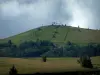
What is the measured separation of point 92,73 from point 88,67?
24726 mm

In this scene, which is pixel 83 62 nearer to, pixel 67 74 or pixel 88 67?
pixel 88 67

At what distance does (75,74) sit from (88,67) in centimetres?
2888

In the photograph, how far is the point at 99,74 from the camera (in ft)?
336

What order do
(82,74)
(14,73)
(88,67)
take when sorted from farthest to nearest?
(88,67) < (82,74) < (14,73)

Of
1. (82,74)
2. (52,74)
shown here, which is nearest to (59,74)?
(52,74)

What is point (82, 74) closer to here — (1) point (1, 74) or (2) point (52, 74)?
(2) point (52, 74)

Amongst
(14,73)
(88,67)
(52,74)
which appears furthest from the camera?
(88,67)

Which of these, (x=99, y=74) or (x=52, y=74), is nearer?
(x=52, y=74)

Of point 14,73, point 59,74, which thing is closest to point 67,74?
point 59,74

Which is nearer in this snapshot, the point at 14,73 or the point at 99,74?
the point at 14,73

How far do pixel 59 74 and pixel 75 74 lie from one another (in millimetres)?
8126

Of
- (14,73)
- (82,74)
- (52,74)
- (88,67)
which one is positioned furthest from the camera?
(88,67)

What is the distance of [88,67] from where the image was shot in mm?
127625

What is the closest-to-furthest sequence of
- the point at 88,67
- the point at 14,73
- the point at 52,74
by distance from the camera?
the point at 14,73
the point at 52,74
the point at 88,67
